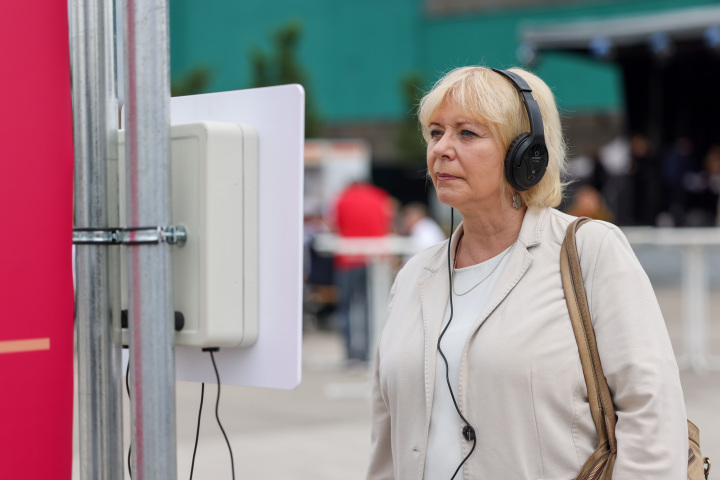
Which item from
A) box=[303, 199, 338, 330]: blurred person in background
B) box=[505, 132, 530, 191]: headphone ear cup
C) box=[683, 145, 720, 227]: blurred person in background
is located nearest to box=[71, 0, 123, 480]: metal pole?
box=[505, 132, 530, 191]: headphone ear cup

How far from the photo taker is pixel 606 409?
2.33 metres

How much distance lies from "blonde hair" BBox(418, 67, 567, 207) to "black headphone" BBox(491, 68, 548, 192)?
24mm

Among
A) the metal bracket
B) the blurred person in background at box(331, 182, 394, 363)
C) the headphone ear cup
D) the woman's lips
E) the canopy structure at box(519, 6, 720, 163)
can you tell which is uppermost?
the canopy structure at box(519, 6, 720, 163)

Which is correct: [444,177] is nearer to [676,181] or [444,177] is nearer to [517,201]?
[517,201]

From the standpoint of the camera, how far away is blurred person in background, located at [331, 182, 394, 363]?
10805 millimetres

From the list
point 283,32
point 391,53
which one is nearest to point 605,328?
point 283,32

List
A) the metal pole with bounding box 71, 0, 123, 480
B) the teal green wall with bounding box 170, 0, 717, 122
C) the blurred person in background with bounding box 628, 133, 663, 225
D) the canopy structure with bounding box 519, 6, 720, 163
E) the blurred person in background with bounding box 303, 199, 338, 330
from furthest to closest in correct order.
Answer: the teal green wall with bounding box 170, 0, 717, 122 < the blurred person in background with bounding box 628, 133, 663, 225 < the canopy structure with bounding box 519, 6, 720, 163 < the blurred person in background with bounding box 303, 199, 338, 330 < the metal pole with bounding box 71, 0, 123, 480

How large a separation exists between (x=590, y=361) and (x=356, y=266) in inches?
336

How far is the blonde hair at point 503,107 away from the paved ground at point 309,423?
68.4 inches

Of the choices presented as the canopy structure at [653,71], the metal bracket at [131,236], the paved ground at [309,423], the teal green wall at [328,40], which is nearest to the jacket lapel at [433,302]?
the metal bracket at [131,236]

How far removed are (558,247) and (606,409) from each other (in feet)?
1.36

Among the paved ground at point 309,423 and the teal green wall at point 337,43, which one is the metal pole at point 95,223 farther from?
the teal green wall at point 337,43

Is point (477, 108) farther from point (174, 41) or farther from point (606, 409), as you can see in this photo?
point (174, 41)

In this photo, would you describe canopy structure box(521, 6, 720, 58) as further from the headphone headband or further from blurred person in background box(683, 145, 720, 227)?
the headphone headband
